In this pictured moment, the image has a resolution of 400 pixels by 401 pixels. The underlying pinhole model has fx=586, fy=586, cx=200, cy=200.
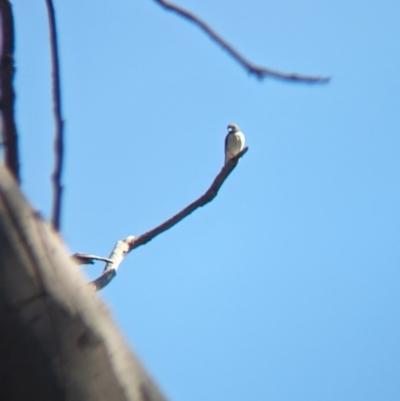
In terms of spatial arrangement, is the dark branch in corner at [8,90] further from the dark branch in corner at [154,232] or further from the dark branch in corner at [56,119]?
the dark branch in corner at [154,232]

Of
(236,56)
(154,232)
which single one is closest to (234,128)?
(154,232)

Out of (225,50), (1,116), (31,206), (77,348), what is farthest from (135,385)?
(225,50)

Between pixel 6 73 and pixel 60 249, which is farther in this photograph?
pixel 6 73

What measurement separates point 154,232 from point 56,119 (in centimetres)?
60

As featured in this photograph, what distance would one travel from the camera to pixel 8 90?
99 cm

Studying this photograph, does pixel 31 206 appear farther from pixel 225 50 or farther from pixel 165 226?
pixel 165 226

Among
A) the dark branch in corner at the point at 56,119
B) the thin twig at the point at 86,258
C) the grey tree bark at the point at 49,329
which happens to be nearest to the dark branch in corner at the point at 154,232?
the thin twig at the point at 86,258

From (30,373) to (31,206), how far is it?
157 mm

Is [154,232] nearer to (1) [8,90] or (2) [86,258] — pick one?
(2) [86,258]

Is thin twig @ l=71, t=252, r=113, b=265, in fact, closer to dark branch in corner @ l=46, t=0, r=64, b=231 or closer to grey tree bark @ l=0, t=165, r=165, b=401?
dark branch in corner @ l=46, t=0, r=64, b=231

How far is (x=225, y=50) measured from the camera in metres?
1.22

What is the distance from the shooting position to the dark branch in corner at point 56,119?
109 centimetres

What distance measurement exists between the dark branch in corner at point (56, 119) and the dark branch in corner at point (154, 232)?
39cm

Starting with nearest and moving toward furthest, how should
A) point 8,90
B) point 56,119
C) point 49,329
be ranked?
point 49,329 → point 8,90 → point 56,119
